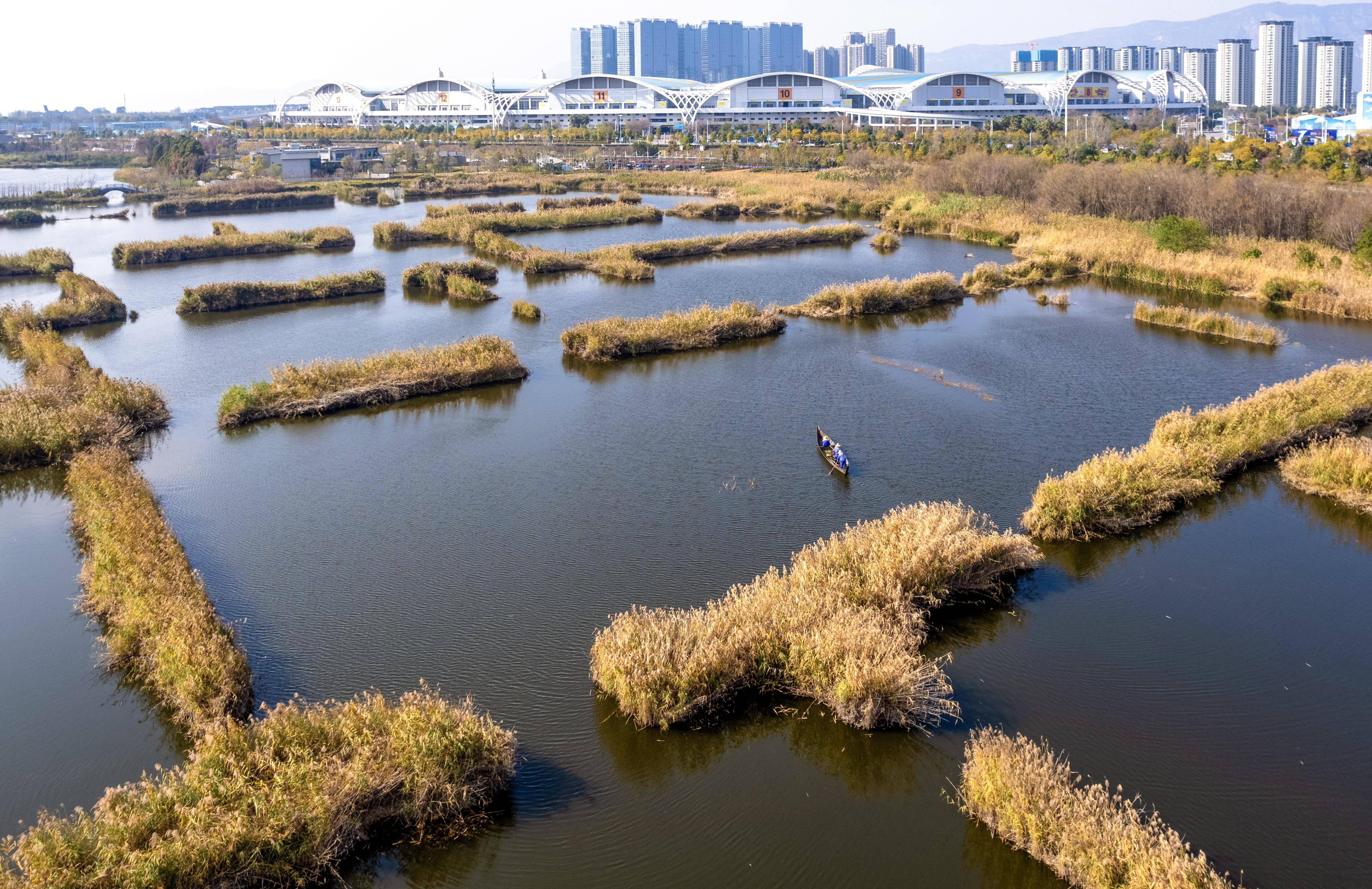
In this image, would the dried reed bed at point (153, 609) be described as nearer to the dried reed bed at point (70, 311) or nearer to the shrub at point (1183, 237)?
the dried reed bed at point (70, 311)

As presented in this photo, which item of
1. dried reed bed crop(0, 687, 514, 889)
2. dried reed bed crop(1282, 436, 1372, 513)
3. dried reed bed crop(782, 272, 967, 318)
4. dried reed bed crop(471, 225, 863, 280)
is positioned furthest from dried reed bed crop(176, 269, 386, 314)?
dried reed bed crop(1282, 436, 1372, 513)

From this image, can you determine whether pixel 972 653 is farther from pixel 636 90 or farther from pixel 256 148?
pixel 636 90

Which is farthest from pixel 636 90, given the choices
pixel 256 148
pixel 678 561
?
pixel 678 561

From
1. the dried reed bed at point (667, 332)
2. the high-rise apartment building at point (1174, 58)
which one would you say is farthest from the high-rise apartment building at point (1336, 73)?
the dried reed bed at point (667, 332)

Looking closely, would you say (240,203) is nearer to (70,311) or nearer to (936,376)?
(70,311)

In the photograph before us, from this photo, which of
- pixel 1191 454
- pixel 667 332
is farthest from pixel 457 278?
pixel 1191 454

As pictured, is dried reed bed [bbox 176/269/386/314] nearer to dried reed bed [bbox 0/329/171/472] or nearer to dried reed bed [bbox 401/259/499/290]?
dried reed bed [bbox 401/259/499/290]
